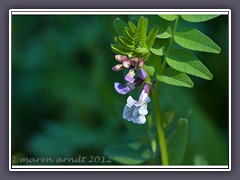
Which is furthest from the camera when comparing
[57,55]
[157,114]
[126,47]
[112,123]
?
[57,55]

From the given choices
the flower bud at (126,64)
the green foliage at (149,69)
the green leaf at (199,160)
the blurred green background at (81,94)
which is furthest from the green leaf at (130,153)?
the flower bud at (126,64)

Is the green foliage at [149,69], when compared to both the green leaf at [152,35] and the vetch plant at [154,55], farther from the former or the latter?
the green leaf at [152,35]

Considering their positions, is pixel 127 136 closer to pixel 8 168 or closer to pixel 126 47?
pixel 8 168

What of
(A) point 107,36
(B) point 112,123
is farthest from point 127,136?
(A) point 107,36

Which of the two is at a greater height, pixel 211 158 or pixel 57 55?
pixel 57 55

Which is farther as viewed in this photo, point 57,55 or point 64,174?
point 57,55

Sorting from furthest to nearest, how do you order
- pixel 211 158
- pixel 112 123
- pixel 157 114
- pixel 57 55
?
pixel 57 55 → pixel 112 123 → pixel 211 158 → pixel 157 114

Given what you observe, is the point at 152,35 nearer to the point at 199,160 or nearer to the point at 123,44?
the point at 123,44
